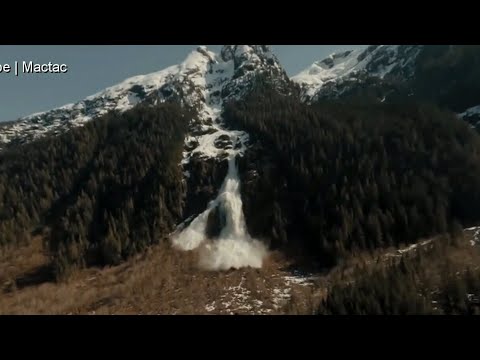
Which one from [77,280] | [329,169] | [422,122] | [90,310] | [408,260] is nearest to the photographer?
[408,260]

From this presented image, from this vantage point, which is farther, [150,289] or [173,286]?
[173,286]

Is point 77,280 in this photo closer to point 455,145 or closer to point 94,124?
point 94,124

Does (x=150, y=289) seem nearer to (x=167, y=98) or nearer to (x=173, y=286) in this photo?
(x=173, y=286)

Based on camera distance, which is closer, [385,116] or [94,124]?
[385,116]

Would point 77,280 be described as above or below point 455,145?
below

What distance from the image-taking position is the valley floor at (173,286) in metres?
58.3

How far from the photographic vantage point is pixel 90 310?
202ft

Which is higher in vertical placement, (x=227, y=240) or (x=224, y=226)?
(x=224, y=226)

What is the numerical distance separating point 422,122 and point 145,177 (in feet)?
256

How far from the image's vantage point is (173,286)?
68000 millimetres

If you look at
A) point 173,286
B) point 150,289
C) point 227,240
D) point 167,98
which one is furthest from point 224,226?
point 167,98

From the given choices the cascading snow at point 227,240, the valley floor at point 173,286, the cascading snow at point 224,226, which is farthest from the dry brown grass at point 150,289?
the cascading snow at point 224,226
